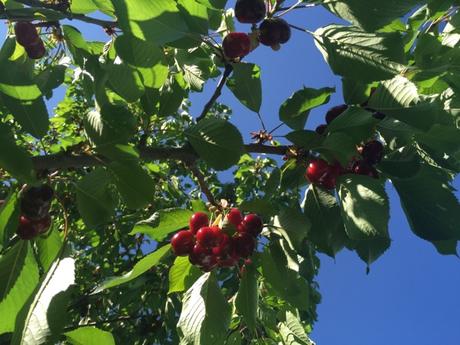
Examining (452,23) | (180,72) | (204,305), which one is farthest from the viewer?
(180,72)

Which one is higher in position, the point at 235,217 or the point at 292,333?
the point at 235,217

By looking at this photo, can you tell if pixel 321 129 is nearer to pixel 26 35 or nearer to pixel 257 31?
pixel 257 31

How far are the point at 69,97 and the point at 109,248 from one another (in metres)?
2.04

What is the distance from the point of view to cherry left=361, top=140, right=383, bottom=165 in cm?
171

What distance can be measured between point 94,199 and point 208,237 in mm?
393

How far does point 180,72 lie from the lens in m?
2.35

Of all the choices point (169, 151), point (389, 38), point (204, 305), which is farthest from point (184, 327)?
point (389, 38)

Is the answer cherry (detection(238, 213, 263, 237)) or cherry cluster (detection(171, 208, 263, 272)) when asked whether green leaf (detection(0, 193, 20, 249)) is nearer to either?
cherry cluster (detection(171, 208, 263, 272))

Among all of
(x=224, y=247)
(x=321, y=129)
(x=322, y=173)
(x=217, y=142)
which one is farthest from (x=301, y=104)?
(x=224, y=247)

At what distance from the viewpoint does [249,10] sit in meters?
1.68

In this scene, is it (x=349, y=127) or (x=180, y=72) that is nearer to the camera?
(x=349, y=127)

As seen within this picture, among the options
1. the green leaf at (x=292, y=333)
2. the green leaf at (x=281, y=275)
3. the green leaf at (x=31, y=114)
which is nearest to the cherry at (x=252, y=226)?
the green leaf at (x=281, y=275)

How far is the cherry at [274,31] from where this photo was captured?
173 centimetres

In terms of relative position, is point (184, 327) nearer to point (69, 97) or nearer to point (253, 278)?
point (253, 278)
